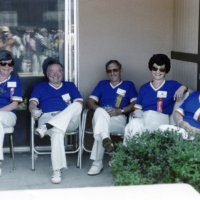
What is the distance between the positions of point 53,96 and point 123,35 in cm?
124

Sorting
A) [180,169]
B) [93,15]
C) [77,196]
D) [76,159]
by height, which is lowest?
[76,159]

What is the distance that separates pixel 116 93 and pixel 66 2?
4.11 feet

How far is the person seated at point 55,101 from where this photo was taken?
5.52m

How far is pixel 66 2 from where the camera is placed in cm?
633

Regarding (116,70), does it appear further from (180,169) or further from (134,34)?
(180,169)

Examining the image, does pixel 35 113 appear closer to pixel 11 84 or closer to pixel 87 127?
pixel 11 84

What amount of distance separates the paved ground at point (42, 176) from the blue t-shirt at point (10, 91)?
2.36 feet

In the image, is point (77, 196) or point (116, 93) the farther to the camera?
point (116, 93)

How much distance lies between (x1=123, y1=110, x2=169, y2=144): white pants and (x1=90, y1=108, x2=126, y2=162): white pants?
24 centimetres

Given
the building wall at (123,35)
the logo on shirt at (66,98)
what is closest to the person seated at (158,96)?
the logo on shirt at (66,98)

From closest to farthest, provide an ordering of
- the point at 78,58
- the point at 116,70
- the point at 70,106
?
1. the point at 70,106
2. the point at 116,70
3. the point at 78,58

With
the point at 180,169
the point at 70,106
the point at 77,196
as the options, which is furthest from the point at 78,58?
the point at 77,196

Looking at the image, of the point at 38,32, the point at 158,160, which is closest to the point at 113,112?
the point at 38,32

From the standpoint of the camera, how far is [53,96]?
235 inches
